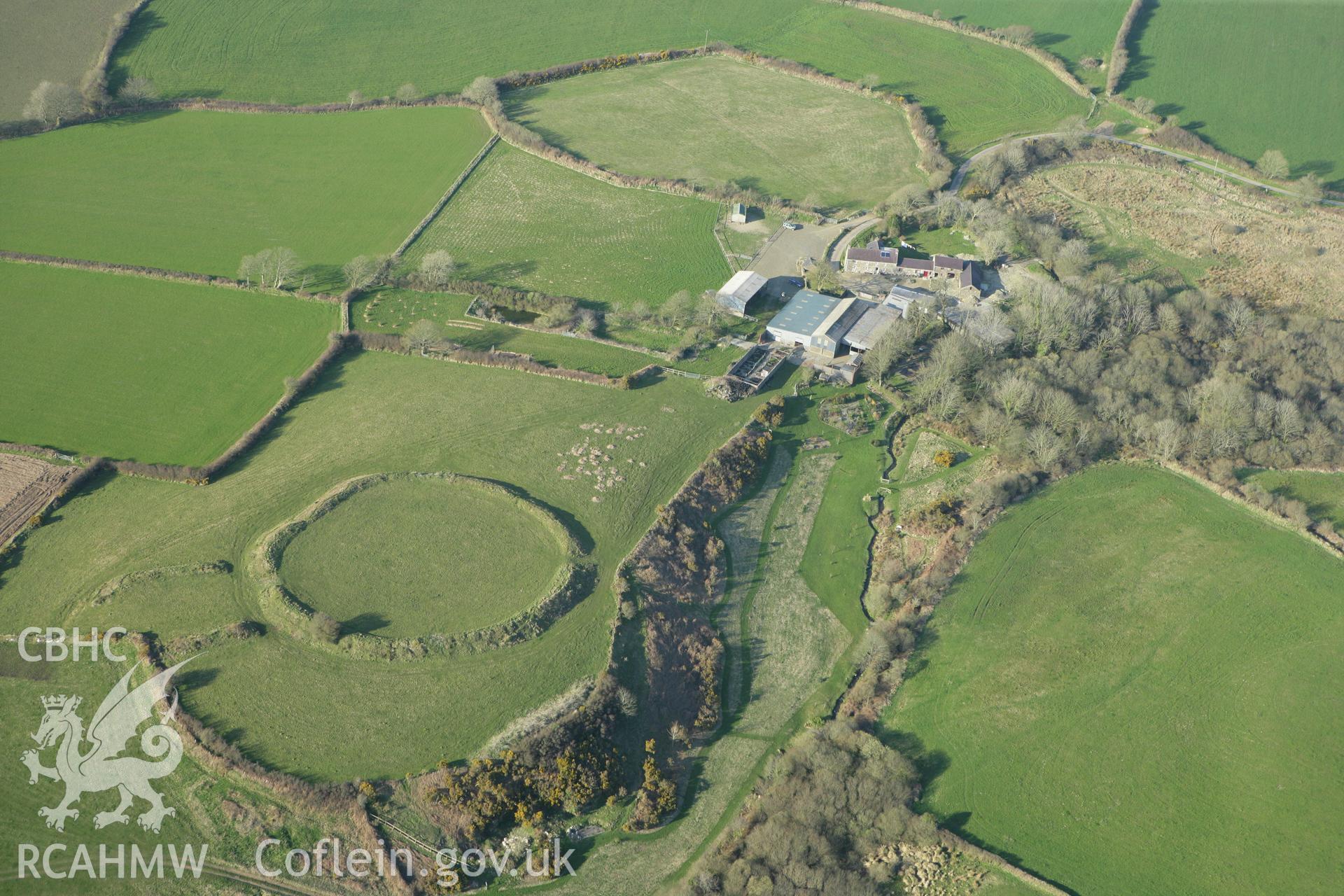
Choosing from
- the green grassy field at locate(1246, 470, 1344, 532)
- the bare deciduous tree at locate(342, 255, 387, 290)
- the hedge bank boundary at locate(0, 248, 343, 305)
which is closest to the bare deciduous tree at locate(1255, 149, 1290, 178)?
the green grassy field at locate(1246, 470, 1344, 532)

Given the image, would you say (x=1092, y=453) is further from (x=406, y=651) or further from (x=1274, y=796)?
(x=406, y=651)

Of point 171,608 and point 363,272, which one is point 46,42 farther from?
point 171,608

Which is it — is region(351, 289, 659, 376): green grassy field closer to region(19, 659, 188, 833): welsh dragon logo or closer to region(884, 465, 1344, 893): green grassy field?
region(884, 465, 1344, 893): green grassy field

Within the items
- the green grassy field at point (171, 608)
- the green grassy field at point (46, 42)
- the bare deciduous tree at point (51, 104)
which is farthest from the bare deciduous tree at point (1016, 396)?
the green grassy field at point (46, 42)

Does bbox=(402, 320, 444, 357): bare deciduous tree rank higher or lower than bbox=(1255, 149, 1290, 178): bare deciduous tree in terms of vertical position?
lower

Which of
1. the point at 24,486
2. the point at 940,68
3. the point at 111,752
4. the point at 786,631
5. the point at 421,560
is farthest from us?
the point at 940,68

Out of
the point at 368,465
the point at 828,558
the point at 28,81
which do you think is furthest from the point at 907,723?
the point at 28,81

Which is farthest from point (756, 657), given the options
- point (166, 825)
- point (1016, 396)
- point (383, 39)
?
point (383, 39)
